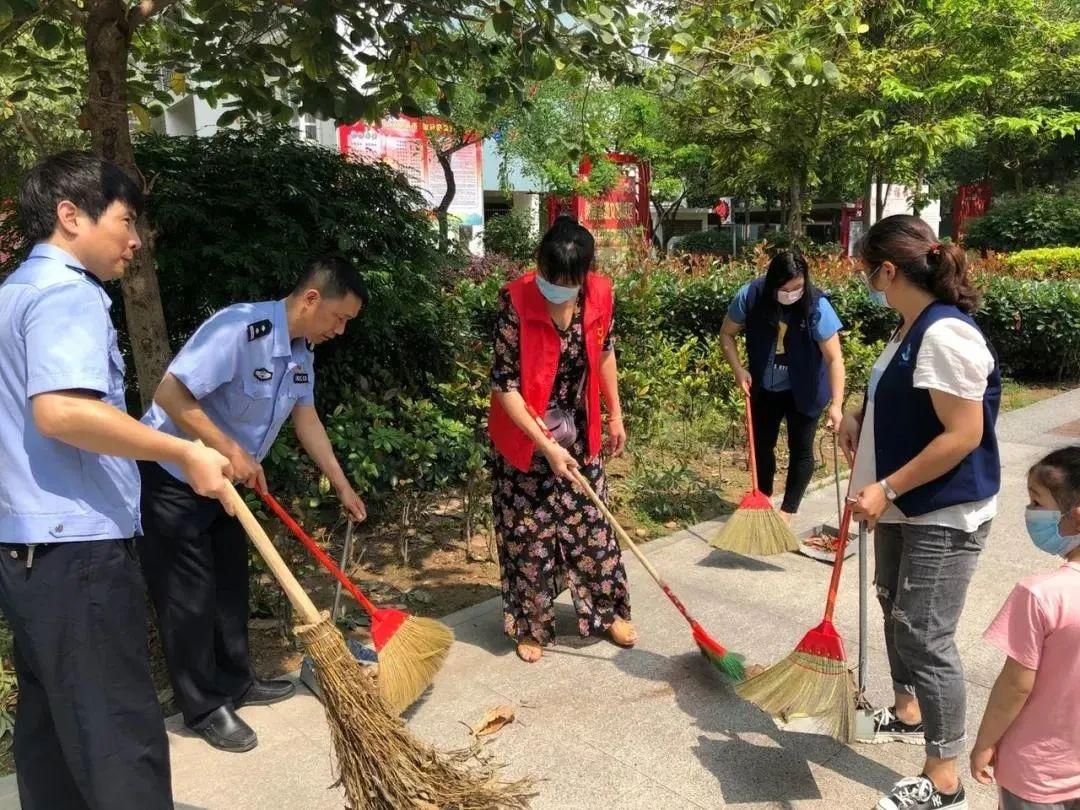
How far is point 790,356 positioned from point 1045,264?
34.8ft

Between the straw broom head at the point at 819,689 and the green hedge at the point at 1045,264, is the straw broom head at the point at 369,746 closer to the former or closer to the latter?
the straw broom head at the point at 819,689

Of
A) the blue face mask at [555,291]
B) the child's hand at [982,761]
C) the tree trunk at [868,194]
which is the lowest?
the child's hand at [982,761]

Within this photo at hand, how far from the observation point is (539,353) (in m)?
3.06

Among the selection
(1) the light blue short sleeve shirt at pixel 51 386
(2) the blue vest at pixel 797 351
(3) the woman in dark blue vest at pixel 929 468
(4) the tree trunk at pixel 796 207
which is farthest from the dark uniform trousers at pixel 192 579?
(4) the tree trunk at pixel 796 207

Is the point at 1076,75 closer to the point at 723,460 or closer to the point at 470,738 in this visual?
the point at 723,460

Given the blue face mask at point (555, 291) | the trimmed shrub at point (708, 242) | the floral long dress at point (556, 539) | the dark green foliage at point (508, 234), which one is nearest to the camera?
the blue face mask at point (555, 291)

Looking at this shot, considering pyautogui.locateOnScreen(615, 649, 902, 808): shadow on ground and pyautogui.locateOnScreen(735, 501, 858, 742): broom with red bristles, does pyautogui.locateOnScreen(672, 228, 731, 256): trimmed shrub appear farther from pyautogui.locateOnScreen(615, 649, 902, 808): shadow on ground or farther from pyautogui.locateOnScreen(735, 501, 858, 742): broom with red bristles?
pyautogui.locateOnScreen(735, 501, 858, 742): broom with red bristles

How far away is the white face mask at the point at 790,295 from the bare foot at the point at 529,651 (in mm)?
2089

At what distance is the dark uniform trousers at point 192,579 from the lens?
8.55ft

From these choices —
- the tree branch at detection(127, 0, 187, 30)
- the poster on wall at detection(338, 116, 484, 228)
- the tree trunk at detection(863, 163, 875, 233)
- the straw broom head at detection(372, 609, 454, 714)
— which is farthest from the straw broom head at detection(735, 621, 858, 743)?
the tree trunk at detection(863, 163, 875, 233)

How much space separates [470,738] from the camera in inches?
110

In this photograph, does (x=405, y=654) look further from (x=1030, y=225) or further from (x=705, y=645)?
(x=1030, y=225)

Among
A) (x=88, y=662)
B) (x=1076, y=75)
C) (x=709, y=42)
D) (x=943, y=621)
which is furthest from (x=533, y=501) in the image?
(x=1076, y=75)

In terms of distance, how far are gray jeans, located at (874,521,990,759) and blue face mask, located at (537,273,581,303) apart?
139 centimetres
